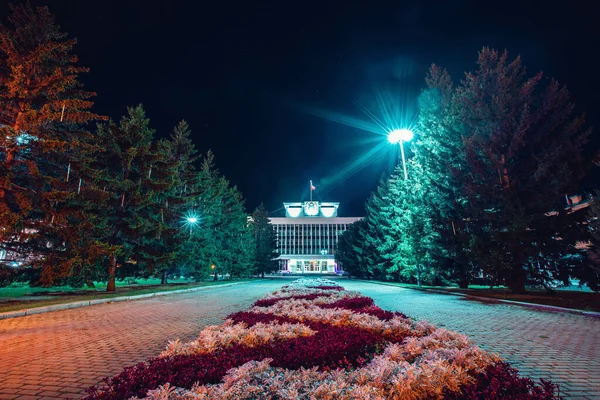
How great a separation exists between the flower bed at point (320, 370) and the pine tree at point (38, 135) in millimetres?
11543

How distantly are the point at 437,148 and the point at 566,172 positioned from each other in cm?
942

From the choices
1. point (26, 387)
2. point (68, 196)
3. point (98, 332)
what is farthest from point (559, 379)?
point (68, 196)

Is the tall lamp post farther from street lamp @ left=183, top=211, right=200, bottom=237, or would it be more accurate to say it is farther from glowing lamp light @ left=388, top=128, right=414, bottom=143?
glowing lamp light @ left=388, top=128, right=414, bottom=143

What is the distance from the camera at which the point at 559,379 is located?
181 inches

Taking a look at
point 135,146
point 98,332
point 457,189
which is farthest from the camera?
point 457,189

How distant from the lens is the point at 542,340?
7023 millimetres

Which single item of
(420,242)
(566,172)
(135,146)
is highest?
(135,146)

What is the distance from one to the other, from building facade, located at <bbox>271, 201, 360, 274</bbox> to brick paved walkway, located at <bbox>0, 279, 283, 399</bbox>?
275 ft

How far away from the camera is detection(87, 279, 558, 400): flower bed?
10.9 ft

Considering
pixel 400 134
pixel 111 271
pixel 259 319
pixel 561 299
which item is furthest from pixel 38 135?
pixel 561 299

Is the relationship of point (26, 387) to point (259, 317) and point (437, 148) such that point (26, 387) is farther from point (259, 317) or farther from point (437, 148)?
point (437, 148)

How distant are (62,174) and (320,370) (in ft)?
59.4

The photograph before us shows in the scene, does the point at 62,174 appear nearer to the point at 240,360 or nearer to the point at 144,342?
the point at 144,342

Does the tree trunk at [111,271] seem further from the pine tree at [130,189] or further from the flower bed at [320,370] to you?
the flower bed at [320,370]
